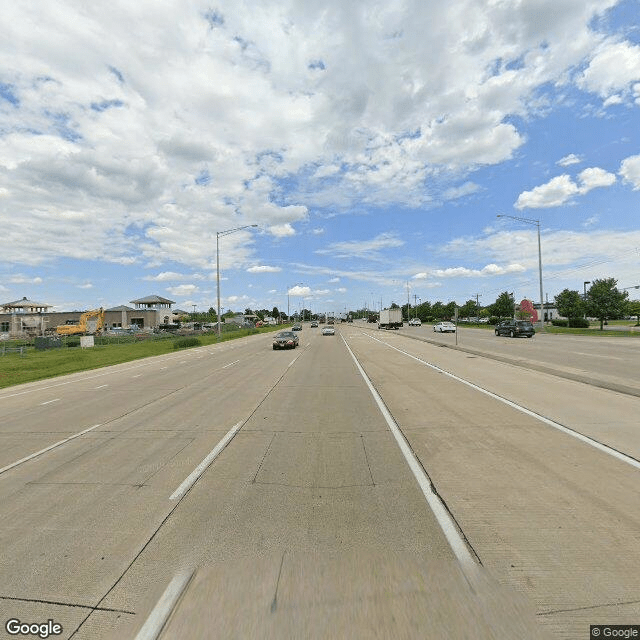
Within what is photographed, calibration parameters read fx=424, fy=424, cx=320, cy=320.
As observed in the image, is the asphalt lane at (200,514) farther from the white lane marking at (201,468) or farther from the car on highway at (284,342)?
the car on highway at (284,342)

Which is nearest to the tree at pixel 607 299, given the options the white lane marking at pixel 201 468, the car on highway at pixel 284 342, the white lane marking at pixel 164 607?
the car on highway at pixel 284 342

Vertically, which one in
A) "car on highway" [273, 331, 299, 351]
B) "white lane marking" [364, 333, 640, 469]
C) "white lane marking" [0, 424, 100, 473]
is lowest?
"white lane marking" [0, 424, 100, 473]

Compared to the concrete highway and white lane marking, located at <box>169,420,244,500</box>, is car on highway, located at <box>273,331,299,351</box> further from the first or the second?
white lane marking, located at <box>169,420,244,500</box>

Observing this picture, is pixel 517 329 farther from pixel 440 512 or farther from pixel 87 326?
pixel 87 326

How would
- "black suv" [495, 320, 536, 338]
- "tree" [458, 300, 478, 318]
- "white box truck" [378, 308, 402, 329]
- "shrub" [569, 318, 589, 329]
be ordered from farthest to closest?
"tree" [458, 300, 478, 318] < "white box truck" [378, 308, 402, 329] < "shrub" [569, 318, 589, 329] < "black suv" [495, 320, 536, 338]

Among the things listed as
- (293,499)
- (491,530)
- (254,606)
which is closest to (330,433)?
(293,499)

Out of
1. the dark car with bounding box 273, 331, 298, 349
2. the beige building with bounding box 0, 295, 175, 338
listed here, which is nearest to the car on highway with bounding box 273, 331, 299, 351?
the dark car with bounding box 273, 331, 298, 349

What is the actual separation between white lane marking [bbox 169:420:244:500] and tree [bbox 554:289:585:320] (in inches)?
2395

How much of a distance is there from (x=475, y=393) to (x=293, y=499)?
799 cm

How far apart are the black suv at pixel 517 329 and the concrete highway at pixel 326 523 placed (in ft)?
109

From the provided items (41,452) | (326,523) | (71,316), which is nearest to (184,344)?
(41,452)

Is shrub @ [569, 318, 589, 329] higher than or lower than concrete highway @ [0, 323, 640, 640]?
higher

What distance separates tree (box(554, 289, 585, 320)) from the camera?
2276 inches
